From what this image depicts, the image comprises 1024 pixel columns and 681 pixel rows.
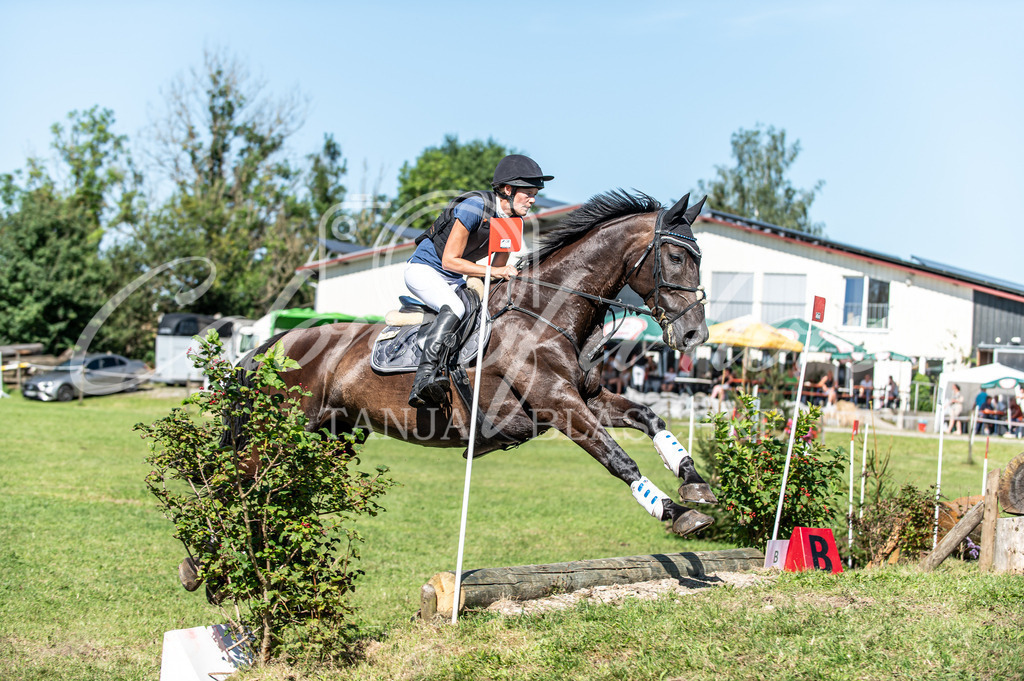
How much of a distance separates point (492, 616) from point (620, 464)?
3.82ft

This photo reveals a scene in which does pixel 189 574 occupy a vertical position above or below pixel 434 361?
below

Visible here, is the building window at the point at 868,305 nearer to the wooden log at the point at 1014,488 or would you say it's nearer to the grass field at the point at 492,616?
the grass field at the point at 492,616

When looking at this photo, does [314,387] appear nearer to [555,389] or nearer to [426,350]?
[426,350]

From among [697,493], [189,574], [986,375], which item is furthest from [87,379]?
[697,493]

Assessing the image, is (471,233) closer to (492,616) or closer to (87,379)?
(492,616)

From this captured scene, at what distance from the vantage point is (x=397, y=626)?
5113mm

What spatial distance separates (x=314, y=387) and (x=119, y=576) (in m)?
2.58

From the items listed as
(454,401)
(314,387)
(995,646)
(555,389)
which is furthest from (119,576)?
(995,646)

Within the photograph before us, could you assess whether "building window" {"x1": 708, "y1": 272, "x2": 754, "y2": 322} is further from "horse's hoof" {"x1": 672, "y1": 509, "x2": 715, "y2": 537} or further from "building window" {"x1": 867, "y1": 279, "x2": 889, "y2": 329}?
"horse's hoof" {"x1": 672, "y1": 509, "x2": 715, "y2": 537}

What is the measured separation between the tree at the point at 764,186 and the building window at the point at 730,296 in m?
23.2

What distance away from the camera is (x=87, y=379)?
1073 inches

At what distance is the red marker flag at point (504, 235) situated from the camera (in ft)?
16.0

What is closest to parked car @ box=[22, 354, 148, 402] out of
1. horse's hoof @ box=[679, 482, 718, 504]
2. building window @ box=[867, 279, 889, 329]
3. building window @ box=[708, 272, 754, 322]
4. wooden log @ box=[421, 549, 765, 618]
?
building window @ box=[708, 272, 754, 322]

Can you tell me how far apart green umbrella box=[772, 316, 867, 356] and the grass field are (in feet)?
38.3
